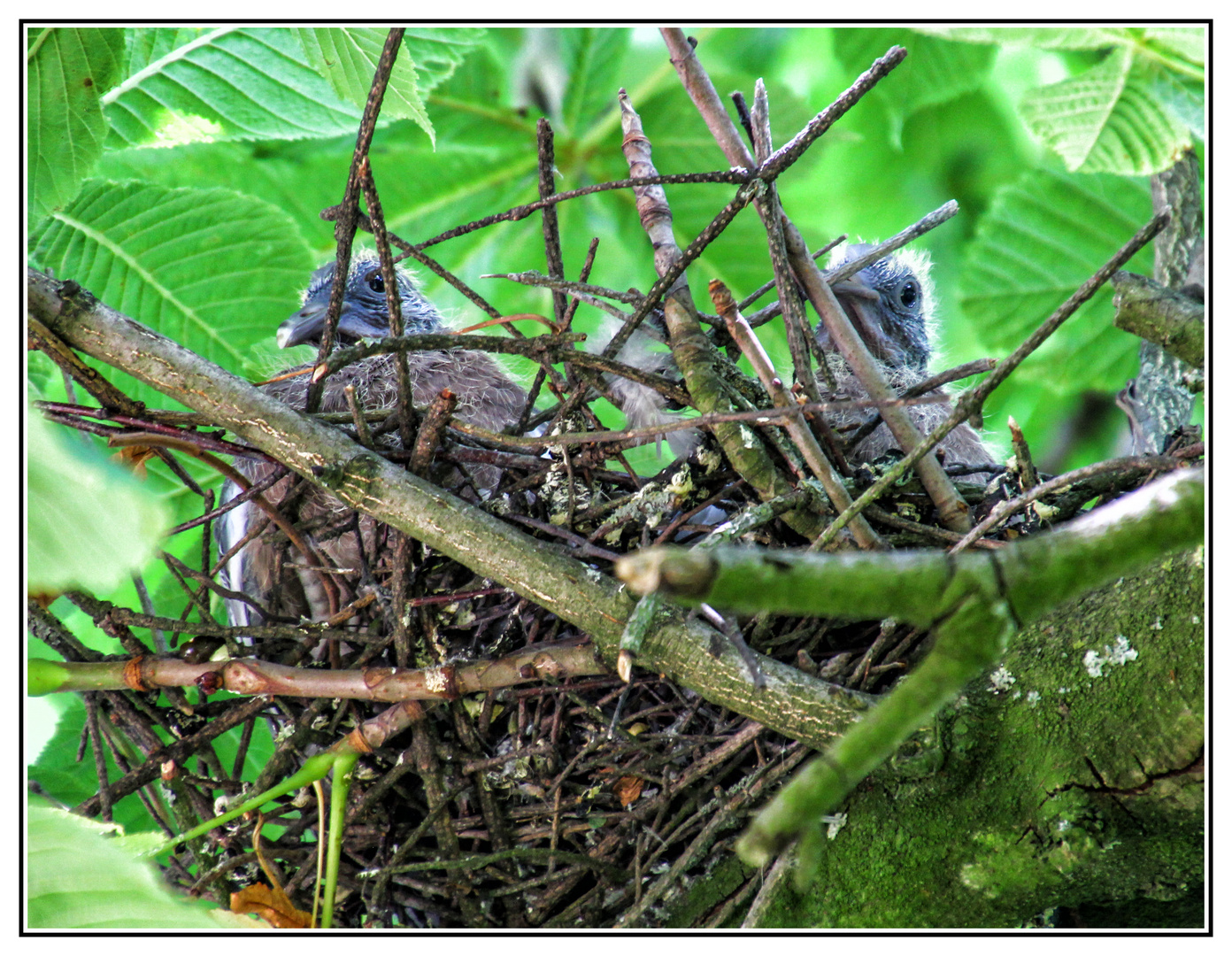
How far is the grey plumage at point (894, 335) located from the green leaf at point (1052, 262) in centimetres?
24

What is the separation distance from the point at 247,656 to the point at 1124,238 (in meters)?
1.98

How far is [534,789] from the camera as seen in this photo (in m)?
1.14

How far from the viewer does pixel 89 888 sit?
0.62m

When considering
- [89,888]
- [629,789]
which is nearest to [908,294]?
[629,789]

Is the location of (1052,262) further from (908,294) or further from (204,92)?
(204,92)

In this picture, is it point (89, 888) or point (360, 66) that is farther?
point (360, 66)

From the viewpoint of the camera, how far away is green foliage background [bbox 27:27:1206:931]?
158cm

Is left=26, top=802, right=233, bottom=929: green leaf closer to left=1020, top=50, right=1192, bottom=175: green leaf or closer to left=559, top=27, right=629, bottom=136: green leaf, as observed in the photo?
left=1020, top=50, right=1192, bottom=175: green leaf

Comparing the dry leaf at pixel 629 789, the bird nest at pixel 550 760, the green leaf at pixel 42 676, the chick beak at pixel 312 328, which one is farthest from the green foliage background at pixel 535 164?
the dry leaf at pixel 629 789

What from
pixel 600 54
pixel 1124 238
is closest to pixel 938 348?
pixel 1124 238

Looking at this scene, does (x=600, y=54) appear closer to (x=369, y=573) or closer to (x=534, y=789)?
(x=369, y=573)

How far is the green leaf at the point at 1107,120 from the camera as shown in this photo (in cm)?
161

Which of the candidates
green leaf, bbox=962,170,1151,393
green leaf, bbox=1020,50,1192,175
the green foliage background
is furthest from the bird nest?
green leaf, bbox=962,170,1151,393

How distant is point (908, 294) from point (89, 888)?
5.56 feet
